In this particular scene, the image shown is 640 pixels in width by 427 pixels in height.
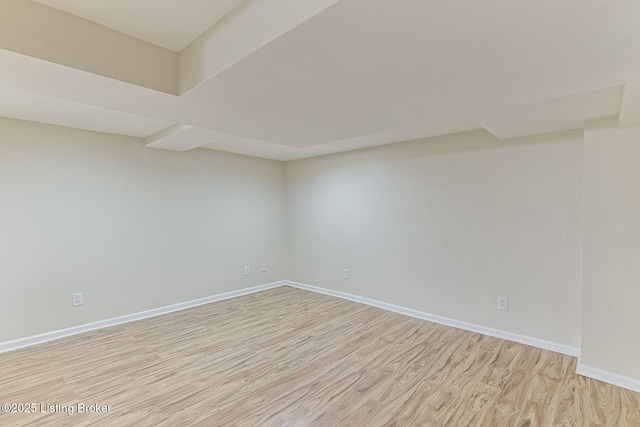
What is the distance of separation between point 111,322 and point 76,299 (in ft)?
1.50

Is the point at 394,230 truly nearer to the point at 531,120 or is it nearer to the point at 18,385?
the point at 531,120

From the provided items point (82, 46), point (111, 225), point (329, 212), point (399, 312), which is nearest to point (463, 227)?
point (399, 312)

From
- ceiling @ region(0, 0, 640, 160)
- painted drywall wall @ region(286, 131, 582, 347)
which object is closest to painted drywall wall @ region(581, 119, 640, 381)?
ceiling @ region(0, 0, 640, 160)

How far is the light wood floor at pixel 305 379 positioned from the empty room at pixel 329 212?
20mm

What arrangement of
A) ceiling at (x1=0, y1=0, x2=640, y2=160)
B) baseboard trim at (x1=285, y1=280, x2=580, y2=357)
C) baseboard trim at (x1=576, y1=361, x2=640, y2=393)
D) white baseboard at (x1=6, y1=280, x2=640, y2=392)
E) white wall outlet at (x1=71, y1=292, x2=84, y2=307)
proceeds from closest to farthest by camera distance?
ceiling at (x1=0, y1=0, x2=640, y2=160), baseboard trim at (x1=576, y1=361, x2=640, y2=393), white baseboard at (x1=6, y1=280, x2=640, y2=392), baseboard trim at (x1=285, y1=280, x2=580, y2=357), white wall outlet at (x1=71, y1=292, x2=84, y2=307)

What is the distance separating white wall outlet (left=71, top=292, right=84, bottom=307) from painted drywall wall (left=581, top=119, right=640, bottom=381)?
15.9 feet

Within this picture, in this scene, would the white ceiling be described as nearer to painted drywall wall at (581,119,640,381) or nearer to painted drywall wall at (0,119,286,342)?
painted drywall wall at (0,119,286,342)

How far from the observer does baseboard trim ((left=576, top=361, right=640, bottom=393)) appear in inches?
84.4

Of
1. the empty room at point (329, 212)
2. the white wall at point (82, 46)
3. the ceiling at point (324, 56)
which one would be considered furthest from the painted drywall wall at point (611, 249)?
the white wall at point (82, 46)

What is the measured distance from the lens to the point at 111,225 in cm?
343

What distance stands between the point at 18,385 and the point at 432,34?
358 cm

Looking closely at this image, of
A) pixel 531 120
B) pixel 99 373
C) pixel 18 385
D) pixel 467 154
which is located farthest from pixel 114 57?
pixel 467 154

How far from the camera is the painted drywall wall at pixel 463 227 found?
2.73 meters

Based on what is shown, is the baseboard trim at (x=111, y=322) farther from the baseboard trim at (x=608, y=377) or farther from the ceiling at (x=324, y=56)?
the baseboard trim at (x=608, y=377)
